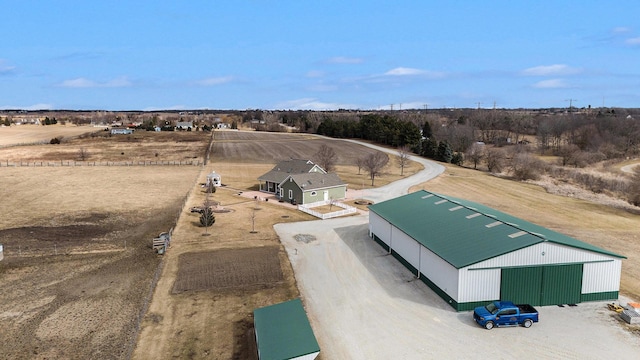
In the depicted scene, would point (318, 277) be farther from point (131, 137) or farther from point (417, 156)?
point (131, 137)

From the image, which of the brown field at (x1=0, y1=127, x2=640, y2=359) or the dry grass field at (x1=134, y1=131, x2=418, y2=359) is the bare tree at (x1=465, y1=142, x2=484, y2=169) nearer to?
the brown field at (x1=0, y1=127, x2=640, y2=359)

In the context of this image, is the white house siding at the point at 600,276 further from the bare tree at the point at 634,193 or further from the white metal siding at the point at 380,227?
the bare tree at the point at 634,193

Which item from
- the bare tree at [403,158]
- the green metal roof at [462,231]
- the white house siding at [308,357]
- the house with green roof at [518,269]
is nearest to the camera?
the white house siding at [308,357]

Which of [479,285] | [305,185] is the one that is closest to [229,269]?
[479,285]

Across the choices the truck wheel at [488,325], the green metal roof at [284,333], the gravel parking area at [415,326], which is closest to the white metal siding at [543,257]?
the gravel parking area at [415,326]

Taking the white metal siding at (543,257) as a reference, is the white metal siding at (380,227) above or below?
below

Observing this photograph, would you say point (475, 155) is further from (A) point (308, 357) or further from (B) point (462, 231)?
(A) point (308, 357)

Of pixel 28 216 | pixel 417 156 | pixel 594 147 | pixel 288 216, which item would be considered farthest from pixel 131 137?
pixel 594 147
